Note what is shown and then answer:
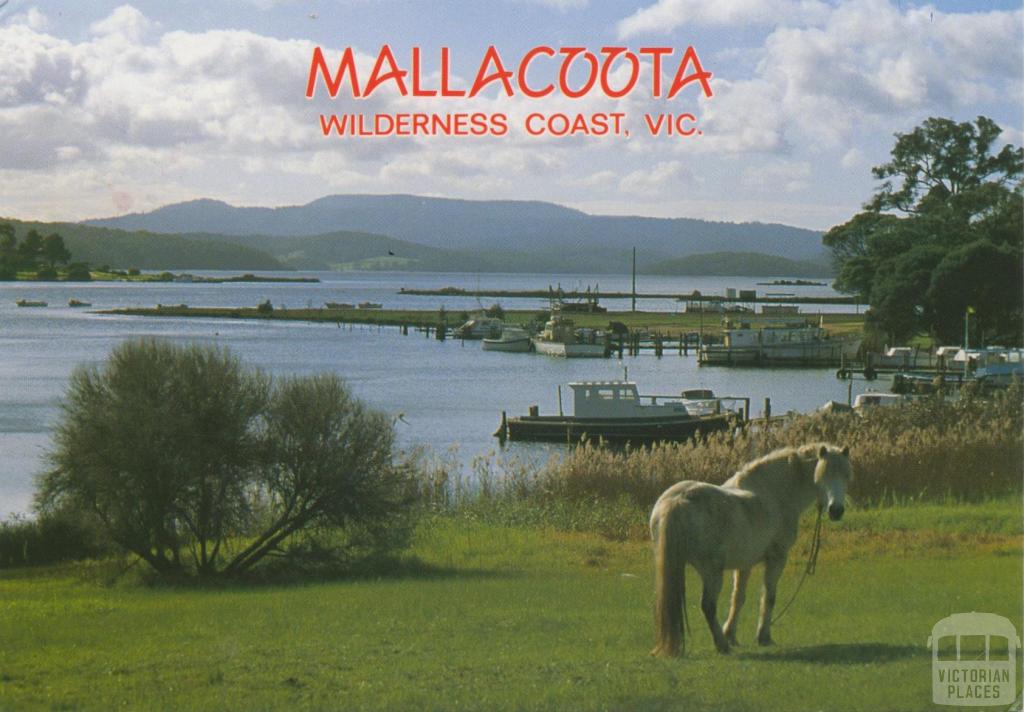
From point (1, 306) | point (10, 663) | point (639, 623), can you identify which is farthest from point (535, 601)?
point (1, 306)

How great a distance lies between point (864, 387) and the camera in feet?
201

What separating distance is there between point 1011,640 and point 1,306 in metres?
128

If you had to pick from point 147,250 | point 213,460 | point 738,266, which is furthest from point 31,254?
point 738,266

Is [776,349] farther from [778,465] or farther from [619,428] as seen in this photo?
[778,465]

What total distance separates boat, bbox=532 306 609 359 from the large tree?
2186cm

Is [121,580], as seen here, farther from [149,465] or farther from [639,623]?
[639,623]

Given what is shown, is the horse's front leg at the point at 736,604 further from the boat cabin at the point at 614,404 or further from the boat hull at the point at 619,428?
the boat cabin at the point at 614,404

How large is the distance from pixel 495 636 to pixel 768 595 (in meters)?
2.31

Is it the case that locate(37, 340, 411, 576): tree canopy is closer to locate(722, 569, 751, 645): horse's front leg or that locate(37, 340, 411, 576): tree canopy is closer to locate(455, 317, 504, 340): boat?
locate(722, 569, 751, 645): horse's front leg

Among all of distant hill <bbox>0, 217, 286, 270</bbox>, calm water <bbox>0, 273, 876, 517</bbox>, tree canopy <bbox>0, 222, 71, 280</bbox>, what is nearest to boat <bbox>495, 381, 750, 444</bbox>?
calm water <bbox>0, 273, 876, 517</bbox>

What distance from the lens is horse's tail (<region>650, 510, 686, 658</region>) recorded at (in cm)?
817

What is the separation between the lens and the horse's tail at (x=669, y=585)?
26.8 feet

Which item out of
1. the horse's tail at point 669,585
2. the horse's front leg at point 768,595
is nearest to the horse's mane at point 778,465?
the horse's front leg at point 768,595

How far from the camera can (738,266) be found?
7653 inches
